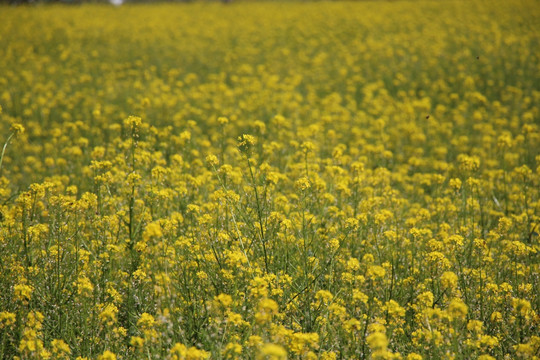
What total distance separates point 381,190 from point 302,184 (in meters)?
1.60

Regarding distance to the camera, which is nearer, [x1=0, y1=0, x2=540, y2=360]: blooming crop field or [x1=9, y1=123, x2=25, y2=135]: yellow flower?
[x1=0, y1=0, x2=540, y2=360]: blooming crop field

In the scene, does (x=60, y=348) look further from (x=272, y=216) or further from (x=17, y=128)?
(x=17, y=128)

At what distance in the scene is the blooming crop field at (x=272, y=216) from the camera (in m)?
3.01

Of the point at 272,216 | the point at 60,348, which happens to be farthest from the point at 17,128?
the point at 272,216

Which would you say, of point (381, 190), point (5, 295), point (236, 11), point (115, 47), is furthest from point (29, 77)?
point (236, 11)

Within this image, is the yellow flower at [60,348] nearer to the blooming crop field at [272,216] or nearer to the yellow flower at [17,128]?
the blooming crop field at [272,216]

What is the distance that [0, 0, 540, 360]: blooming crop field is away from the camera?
3.01 meters

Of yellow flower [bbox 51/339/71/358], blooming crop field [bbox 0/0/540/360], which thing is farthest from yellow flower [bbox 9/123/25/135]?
yellow flower [bbox 51/339/71/358]

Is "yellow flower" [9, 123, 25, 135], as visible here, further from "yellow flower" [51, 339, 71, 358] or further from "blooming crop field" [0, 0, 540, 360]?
"yellow flower" [51, 339, 71, 358]

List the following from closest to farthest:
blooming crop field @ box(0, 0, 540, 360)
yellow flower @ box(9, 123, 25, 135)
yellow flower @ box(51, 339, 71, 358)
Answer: yellow flower @ box(51, 339, 71, 358), blooming crop field @ box(0, 0, 540, 360), yellow flower @ box(9, 123, 25, 135)

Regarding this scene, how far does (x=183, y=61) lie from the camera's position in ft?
39.0

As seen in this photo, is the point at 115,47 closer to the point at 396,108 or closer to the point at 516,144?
the point at 396,108

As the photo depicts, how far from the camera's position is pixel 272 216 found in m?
3.65

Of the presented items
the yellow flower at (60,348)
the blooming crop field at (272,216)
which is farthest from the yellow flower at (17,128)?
the yellow flower at (60,348)
